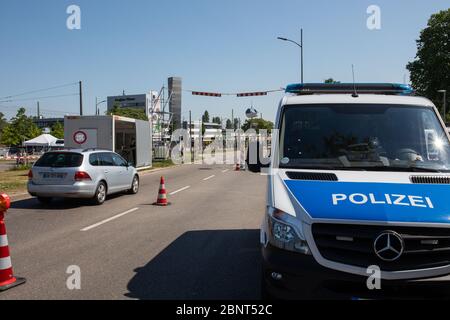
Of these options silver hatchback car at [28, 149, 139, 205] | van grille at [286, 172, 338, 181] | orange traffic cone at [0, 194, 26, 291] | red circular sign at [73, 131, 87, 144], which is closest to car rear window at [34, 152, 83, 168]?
silver hatchback car at [28, 149, 139, 205]

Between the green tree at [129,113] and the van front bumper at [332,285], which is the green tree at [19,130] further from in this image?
the van front bumper at [332,285]

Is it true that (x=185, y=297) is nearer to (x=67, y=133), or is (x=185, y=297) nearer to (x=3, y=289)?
(x=3, y=289)

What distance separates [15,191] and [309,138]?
44.4 feet

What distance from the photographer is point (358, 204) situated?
3742 millimetres

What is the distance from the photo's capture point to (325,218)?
3641 mm

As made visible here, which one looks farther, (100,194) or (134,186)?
(134,186)

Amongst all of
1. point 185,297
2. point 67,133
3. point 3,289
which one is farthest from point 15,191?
point 185,297

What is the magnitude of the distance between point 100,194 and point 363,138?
919 centimetres

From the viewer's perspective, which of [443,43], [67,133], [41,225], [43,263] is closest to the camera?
[43,263]

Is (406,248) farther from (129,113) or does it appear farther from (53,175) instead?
(129,113)

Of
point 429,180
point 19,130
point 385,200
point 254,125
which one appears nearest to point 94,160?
point 429,180

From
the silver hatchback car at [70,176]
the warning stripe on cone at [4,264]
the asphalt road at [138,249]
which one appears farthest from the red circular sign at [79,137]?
the warning stripe on cone at [4,264]

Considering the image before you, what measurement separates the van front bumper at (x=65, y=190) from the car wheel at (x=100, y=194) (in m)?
0.22

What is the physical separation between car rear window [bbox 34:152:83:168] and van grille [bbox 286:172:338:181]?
29.0 ft
